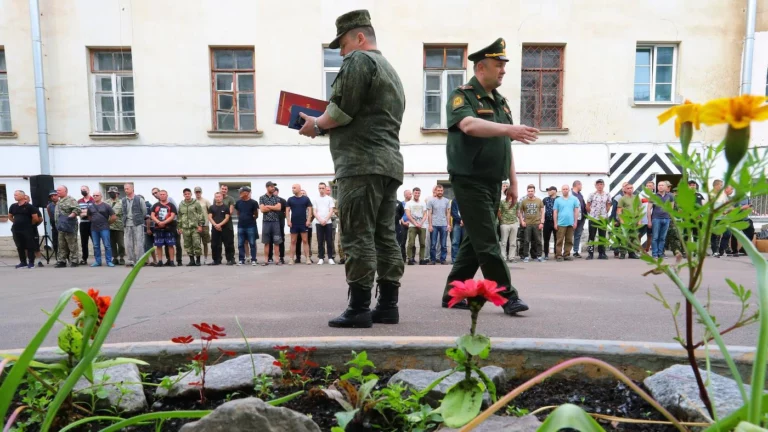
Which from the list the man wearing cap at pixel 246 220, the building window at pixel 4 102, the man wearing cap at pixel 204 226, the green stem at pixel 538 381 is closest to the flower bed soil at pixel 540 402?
the green stem at pixel 538 381

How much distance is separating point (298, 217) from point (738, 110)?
9.22 metres

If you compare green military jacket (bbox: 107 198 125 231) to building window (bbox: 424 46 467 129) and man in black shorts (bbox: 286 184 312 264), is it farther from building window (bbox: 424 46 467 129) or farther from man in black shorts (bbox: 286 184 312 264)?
building window (bbox: 424 46 467 129)

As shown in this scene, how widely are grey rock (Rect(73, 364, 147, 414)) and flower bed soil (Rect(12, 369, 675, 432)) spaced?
0.05 metres

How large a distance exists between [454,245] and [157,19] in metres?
9.15

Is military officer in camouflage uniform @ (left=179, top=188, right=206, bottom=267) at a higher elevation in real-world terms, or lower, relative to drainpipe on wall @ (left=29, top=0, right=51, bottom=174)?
lower

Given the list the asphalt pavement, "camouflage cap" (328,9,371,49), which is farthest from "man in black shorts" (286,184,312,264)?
"camouflage cap" (328,9,371,49)

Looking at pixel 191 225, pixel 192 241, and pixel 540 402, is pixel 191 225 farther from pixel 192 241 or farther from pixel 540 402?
pixel 540 402

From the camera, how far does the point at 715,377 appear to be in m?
1.35

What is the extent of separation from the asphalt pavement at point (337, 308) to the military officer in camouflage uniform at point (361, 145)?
35 centimetres

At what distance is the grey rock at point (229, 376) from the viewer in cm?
145

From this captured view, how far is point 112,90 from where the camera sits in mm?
11648

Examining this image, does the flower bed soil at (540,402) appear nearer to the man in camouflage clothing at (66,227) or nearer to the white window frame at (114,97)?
the man in camouflage clothing at (66,227)

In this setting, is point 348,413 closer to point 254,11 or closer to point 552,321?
point 552,321

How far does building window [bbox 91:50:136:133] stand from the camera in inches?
A: 456
